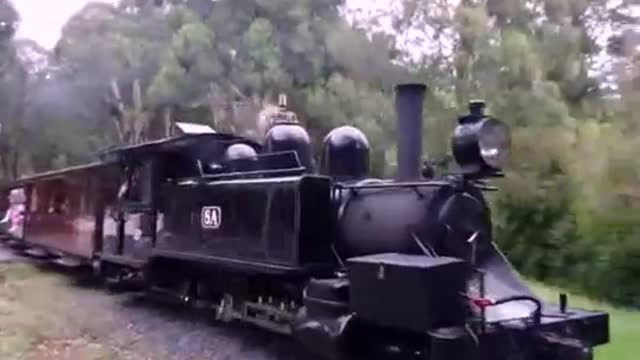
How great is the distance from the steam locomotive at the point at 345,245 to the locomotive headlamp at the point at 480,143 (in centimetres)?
1

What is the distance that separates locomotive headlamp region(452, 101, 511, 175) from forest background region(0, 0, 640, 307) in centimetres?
767

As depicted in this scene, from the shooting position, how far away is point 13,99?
103ft

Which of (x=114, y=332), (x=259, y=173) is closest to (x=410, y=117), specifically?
(x=259, y=173)

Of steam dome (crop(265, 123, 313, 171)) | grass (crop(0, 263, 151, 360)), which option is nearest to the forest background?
steam dome (crop(265, 123, 313, 171))

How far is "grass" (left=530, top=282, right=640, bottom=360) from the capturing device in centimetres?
880

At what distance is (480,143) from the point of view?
21.3 feet

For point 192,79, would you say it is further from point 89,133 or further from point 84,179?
point 84,179

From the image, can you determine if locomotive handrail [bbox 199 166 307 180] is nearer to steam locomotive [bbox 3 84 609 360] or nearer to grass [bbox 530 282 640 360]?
steam locomotive [bbox 3 84 609 360]

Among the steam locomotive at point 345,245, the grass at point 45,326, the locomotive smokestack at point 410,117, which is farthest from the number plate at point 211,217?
the locomotive smokestack at point 410,117

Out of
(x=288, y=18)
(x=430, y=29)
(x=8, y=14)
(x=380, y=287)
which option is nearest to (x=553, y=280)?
(x=430, y=29)

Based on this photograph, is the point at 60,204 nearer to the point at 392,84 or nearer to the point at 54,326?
the point at 54,326

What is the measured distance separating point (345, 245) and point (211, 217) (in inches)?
86.8

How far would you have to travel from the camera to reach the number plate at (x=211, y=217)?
9297mm

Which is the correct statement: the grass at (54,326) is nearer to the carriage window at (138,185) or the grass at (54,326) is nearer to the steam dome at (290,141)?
the carriage window at (138,185)
